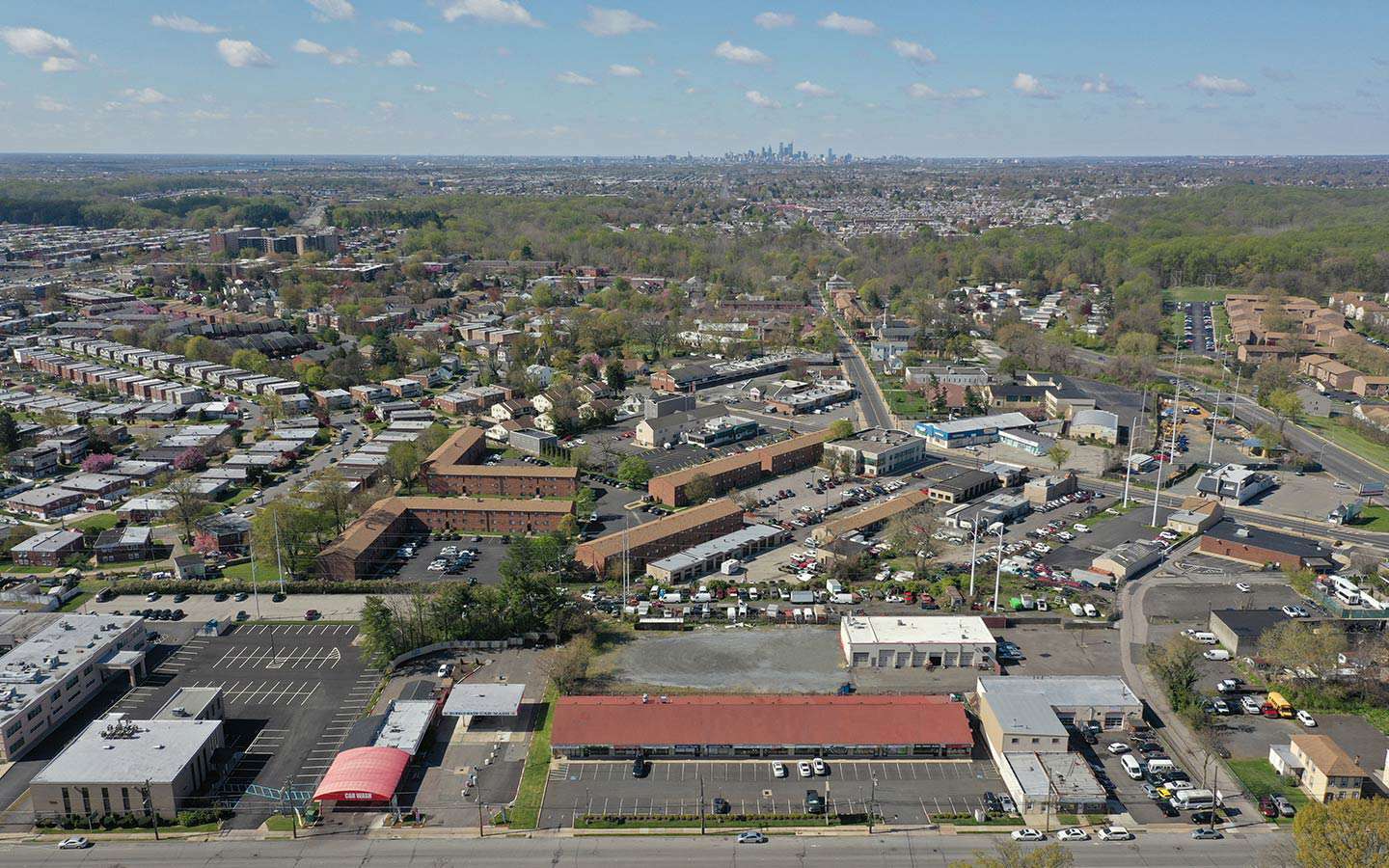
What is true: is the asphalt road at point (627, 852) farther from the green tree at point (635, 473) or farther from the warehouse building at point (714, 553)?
the green tree at point (635, 473)

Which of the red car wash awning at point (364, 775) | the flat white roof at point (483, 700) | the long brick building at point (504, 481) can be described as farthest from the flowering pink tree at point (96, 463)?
the red car wash awning at point (364, 775)

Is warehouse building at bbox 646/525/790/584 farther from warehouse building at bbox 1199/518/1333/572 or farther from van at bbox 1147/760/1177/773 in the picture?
warehouse building at bbox 1199/518/1333/572

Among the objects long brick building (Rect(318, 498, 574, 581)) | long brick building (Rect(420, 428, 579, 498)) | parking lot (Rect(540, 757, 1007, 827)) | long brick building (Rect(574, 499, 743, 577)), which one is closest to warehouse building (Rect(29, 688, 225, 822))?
parking lot (Rect(540, 757, 1007, 827))

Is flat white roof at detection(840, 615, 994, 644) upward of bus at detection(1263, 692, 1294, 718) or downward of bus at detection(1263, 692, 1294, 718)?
upward

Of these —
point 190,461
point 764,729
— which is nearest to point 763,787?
point 764,729

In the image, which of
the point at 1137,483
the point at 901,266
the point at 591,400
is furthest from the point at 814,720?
the point at 901,266

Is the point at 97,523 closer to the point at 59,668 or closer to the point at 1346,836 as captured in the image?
the point at 59,668
